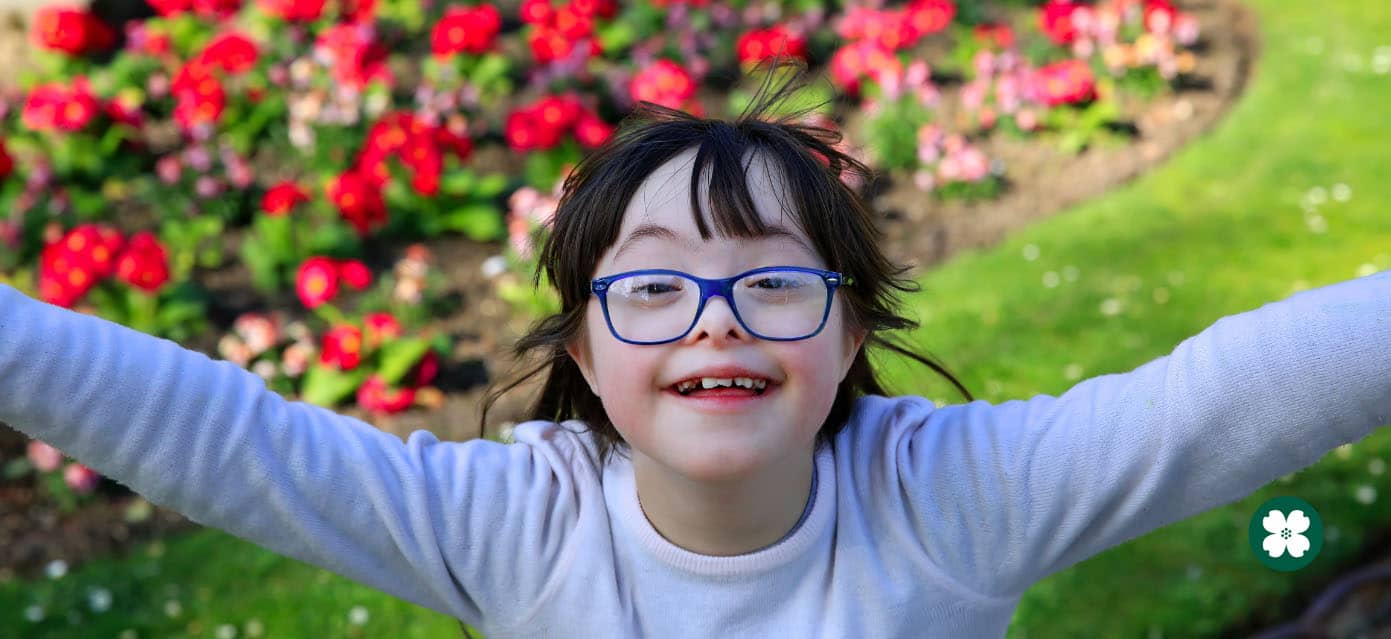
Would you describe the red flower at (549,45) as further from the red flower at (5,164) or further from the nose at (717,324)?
the nose at (717,324)

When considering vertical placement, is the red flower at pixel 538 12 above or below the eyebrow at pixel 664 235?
below

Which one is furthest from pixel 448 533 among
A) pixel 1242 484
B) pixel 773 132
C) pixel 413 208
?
pixel 413 208

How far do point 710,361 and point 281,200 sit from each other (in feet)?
10.5

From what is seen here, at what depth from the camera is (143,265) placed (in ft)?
12.9

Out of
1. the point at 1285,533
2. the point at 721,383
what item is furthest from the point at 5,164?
the point at 1285,533

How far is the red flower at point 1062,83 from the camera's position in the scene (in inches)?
199

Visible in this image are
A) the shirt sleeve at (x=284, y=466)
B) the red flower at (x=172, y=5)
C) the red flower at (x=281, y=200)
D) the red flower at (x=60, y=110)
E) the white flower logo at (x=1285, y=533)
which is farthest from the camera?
the red flower at (x=172, y=5)

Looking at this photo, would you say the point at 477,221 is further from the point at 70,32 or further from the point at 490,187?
the point at 70,32

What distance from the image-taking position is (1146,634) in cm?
281

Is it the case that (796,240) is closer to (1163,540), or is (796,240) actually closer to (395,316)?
(1163,540)

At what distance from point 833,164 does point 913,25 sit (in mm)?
3976

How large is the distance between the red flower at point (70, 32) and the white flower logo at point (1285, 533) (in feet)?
16.2

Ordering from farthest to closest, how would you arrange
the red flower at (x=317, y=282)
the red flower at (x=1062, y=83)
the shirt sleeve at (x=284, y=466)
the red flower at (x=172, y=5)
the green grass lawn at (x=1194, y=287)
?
the red flower at (x=172, y=5) → the red flower at (x=1062, y=83) → the red flower at (x=317, y=282) → the green grass lawn at (x=1194, y=287) → the shirt sleeve at (x=284, y=466)

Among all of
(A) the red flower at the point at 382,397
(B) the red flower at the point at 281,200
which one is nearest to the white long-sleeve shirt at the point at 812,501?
(A) the red flower at the point at 382,397
